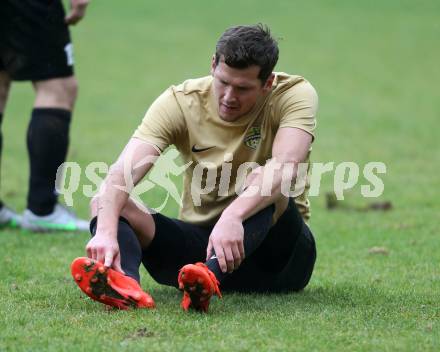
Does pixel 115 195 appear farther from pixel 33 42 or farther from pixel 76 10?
pixel 76 10

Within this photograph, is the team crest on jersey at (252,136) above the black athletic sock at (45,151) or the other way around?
above

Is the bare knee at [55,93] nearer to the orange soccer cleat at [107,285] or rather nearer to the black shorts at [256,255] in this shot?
the black shorts at [256,255]

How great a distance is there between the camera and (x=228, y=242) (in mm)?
3713

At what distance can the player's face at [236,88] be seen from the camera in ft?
13.0

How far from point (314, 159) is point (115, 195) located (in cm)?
623

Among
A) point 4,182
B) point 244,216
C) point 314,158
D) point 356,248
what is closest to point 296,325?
point 244,216

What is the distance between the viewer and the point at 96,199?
404 centimetres

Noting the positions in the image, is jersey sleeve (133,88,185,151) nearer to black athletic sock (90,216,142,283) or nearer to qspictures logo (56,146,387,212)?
qspictures logo (56,146,387,212)

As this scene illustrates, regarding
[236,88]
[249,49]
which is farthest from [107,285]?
[249,49]

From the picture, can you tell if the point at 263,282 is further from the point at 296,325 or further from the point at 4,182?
the point at 4,182

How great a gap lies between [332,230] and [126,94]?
923cm

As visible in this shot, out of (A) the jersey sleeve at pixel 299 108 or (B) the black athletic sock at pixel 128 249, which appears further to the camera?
(A) the jersey sleeve at pixel 299 108

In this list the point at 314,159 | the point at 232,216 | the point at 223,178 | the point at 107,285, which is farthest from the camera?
the point at 314,159

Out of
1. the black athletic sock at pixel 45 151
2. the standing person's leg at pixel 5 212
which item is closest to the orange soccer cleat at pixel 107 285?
the black athletic sock at pixel 45 151
